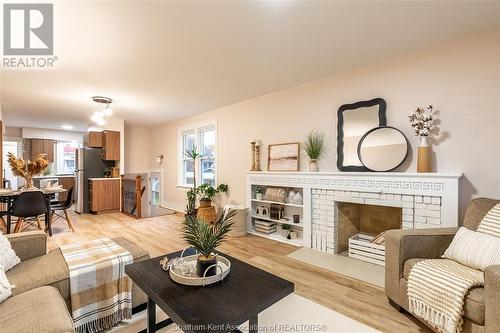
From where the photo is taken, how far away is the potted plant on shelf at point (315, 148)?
338 cm

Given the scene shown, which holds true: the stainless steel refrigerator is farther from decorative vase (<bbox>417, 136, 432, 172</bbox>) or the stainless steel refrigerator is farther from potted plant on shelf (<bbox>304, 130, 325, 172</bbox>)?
decorative vase (<bbox>417, 136, 432, 172</bbox>)

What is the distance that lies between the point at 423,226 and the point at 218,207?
3.54 meters

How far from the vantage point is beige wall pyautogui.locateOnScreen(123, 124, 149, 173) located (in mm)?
7223

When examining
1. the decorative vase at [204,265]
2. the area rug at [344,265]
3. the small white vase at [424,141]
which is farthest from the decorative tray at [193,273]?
the small white vase at [424,141]

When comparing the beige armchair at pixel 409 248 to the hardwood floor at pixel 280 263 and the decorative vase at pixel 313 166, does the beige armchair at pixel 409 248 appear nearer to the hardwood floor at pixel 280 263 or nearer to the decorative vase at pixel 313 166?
the hardwood floor at pixel 280 263

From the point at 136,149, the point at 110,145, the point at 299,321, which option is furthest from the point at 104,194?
the point at 299,321

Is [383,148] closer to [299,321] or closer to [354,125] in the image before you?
[354,125]

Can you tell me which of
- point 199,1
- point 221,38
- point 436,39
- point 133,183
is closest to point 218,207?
point 133,183

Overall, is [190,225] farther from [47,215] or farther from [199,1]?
[47,215]

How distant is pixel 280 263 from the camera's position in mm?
2852

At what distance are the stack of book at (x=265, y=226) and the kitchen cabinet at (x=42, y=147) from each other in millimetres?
7569

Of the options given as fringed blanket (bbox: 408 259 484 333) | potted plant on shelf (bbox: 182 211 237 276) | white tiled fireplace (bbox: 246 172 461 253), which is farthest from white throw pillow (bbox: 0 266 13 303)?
white tiled fireplace (bbox: 246 172 461 253)

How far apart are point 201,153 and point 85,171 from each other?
2983mm

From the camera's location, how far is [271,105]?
4.06 m
